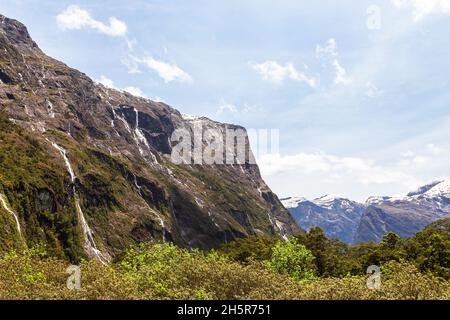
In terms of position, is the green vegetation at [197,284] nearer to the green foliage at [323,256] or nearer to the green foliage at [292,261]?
the green foliage at [292,261]

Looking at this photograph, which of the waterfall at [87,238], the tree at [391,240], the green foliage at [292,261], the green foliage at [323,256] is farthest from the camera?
the waterfall at [87,238]

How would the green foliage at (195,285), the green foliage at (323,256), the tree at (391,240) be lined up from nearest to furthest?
1. the green foliage at (195,285)
2. the green foliage at (323,256)
3. the tree at (391,240)

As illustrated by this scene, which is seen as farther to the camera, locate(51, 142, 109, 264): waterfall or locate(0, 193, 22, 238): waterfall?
locate(51, 142, 109, 264): waterfall

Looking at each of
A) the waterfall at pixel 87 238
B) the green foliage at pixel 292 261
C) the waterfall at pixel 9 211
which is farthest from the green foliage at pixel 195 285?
the waterfall at pixel 87 238

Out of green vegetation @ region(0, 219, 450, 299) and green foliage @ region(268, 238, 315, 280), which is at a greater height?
green vegetation @ region(0, 219, 450, 299)

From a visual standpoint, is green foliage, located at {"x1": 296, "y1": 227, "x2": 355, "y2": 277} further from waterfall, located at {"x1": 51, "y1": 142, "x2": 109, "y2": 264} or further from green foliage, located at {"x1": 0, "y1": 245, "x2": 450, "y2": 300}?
waterfall, located at {"x1": 51, "y1": 142, "x2": 109, "y2": 264}

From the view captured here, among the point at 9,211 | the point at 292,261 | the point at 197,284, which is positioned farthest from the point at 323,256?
the point at 9,211

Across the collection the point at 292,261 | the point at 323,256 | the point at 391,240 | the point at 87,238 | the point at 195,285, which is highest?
the point at 391,240

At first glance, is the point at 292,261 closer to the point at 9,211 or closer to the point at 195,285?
the point at 195,285

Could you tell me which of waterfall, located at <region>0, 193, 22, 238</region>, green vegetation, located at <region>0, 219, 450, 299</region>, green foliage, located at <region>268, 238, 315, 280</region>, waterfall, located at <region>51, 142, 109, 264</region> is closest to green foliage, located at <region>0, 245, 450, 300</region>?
green vegetation, located at <region>0, 219, 450, 299</region>

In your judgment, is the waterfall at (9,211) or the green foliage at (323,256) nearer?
the green foliage at (323,256)

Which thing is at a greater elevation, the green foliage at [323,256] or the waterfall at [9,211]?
the waterfall at [9,211]

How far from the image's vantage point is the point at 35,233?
148 meters
